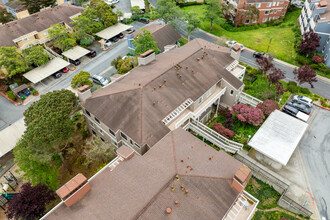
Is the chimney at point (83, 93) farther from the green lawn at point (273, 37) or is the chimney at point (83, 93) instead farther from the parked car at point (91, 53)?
the green lawn at point (273, 37)

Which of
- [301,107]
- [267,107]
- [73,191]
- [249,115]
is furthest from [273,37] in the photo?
[73,191]

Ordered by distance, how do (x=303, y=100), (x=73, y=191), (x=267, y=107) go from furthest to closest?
(x=303, y=100)
(x=267, y=107)
(x=73, y=191)

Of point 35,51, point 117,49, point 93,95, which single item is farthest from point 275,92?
point 35,51

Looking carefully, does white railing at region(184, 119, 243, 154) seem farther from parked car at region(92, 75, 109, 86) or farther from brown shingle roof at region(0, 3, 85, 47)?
brown shingle roof at region(0, 3, 85, 47)

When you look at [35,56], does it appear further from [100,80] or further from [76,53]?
[100,80]

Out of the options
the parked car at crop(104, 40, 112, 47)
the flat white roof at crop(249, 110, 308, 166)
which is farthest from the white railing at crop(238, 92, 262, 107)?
the parked car at crop(104, 40, 112, 47)

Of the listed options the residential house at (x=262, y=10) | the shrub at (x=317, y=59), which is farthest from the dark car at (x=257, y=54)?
the residential house at (x=262, y=10)

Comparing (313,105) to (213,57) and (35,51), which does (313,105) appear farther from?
(35,51)
